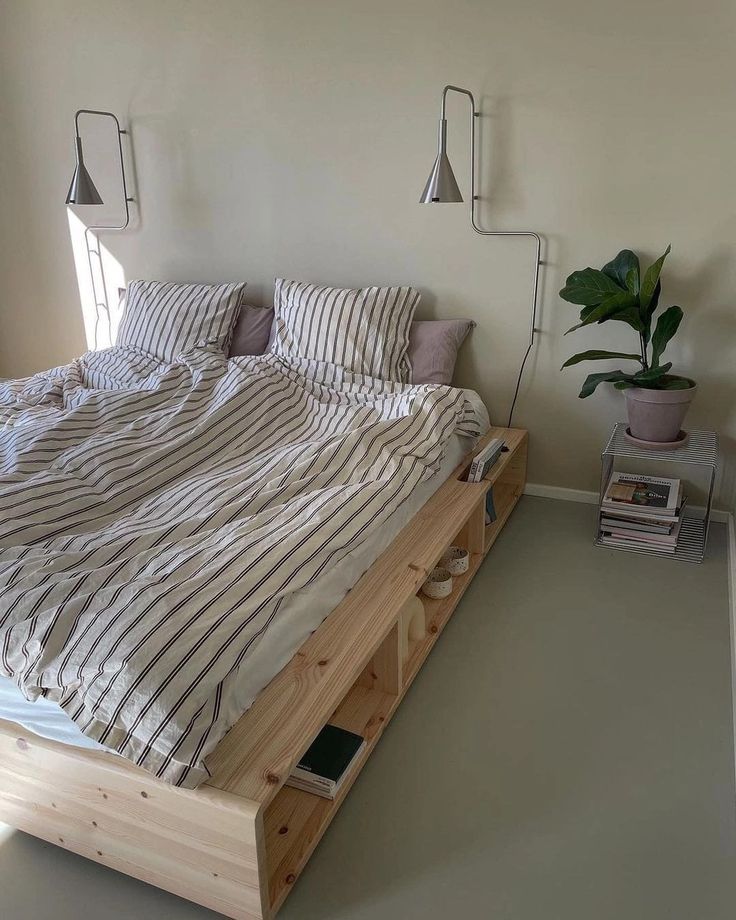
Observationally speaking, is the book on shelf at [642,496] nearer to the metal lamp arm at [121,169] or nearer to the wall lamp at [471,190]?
the wall lamp at [471,190]

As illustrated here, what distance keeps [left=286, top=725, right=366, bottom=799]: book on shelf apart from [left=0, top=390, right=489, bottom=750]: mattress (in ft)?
0.74

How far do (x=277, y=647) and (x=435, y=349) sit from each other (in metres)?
1.69

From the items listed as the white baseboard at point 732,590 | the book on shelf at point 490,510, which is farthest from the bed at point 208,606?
the white baseboard at point 732,590

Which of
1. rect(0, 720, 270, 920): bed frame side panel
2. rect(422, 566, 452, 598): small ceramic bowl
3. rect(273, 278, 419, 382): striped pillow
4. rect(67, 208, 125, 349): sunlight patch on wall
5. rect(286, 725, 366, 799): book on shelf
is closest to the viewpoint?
rect(0, 720, 270, 920): bed frame side panel

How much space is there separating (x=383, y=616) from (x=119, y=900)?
757 mm

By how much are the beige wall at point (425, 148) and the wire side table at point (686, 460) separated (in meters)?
0.16

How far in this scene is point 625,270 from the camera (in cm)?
255

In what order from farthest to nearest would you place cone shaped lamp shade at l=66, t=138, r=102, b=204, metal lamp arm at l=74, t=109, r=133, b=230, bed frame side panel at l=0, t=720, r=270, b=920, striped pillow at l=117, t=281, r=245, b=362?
metal lamp arm at l=74, t=109, r=133, b=230 → striped pillow at l=117, t=281, r=245, b=362 → cone shaped lamp shade at l=66, t=138, r=102, b=204 → bed frame side panel at l=0, t=720, r=270, b=920

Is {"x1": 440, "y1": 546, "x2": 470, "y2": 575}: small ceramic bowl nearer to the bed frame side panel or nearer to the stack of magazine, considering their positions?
the stack of magazine

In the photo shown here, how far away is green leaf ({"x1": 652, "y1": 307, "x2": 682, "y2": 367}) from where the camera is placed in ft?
8.27

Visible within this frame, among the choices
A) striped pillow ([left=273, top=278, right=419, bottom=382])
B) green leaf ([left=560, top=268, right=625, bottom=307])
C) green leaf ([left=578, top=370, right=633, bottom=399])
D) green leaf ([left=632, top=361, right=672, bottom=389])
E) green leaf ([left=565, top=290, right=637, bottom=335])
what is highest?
green leaf ([left=560, top=268, right=625, bottom=307])

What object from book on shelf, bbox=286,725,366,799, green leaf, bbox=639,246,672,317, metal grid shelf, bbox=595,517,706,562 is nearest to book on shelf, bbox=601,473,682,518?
metal grid shelf, bbox=595,517,706,562

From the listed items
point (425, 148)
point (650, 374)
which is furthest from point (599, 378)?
point (425, 148)

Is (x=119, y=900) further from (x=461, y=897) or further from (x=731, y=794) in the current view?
(x=731, y=794)
